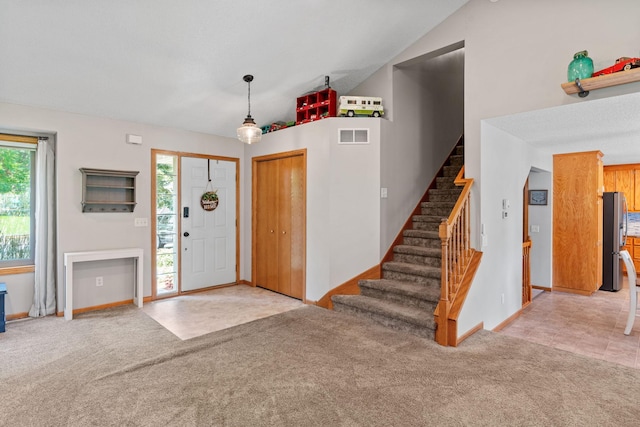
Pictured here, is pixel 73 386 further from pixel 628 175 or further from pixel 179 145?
pixel 628 175

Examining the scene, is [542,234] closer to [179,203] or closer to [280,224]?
[280,224]

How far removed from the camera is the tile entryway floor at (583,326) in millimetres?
3432

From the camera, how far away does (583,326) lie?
4.12 m

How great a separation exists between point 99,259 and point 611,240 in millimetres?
7519

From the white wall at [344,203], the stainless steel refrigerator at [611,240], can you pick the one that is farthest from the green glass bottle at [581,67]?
the stainless steel refrigerator at [611,240]

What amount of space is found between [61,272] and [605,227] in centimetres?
793

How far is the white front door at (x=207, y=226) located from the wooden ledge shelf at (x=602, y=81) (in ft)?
14.5

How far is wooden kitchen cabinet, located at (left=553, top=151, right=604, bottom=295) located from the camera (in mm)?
5473

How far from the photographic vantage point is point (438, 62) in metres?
5.42

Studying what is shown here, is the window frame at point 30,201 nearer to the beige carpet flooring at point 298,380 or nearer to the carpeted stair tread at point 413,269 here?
the beige carpet flooring at point 298,380

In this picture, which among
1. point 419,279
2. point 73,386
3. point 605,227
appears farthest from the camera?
point 605,227

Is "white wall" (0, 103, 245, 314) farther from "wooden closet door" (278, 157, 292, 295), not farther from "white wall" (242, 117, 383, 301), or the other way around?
"white wall" (242, 117, 383, 301)

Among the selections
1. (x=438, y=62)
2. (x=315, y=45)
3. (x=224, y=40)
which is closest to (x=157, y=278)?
(x=224, y=40)

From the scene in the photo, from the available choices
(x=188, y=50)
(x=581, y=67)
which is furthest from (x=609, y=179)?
(x=188, y=50)
